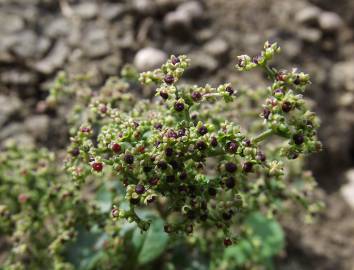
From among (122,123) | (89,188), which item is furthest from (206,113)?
(89,188)

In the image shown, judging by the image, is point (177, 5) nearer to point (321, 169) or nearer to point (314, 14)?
point (314, 14)

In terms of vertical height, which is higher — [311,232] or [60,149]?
[60,149]

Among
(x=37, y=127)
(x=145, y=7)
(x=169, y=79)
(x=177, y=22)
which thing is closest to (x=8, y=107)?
(x=37, y=127)

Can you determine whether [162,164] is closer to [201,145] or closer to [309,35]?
[201,145]

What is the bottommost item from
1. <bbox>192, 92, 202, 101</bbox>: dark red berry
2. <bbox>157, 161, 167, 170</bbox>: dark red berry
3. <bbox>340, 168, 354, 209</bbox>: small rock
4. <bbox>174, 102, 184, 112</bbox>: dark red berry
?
<bbox>157, 161, 167, 170</bbox>: dark red berry

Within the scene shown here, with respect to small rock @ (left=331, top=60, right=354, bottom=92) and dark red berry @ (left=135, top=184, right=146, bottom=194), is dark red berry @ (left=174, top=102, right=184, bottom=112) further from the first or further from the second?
small rock @ (left=331, top=60, right=354, bottom=92)

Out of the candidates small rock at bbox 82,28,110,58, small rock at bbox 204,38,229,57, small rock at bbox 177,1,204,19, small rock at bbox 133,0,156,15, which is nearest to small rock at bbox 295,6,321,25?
small rock at bbox 204,38,229,57
